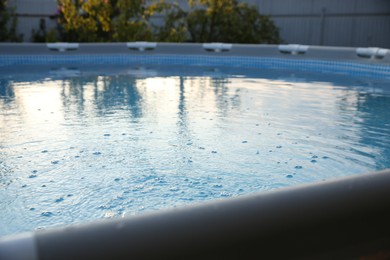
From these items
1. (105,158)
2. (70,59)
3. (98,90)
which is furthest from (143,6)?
(105,158)

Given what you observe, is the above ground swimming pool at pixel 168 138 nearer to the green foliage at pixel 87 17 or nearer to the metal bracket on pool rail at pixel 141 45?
the metal bracket on pool rail at pixel 141 45

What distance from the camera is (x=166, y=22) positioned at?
1152cm

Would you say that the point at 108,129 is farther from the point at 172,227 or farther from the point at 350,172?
the point at 172,227

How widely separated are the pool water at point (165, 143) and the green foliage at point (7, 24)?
5.14 m

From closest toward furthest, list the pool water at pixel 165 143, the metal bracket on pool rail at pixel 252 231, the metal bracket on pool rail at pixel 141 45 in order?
1. the metal bracket on pool rail at pixel 252 231
2. the pool water at pixel 165 143
3. the metal bracket on pool rail at pixel 141 45

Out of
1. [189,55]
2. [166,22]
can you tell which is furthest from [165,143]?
[166,22]

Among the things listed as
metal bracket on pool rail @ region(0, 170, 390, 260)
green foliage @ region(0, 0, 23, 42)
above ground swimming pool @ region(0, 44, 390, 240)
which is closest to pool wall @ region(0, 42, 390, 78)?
above ground swimming pool @ region(0, 44, 390, 240)

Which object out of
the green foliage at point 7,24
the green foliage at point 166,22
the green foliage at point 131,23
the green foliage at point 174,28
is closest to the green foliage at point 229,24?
the green foliage at point 166,22

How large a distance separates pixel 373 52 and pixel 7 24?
9192 mm

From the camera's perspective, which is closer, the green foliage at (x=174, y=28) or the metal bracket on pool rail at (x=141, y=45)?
the metal bracket on pool rail at (x=141, y=45)

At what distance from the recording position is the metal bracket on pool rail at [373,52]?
26.6 ft

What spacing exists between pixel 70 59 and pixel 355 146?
7.73 meters

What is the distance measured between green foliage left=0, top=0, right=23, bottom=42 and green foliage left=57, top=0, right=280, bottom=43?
1.24 metres

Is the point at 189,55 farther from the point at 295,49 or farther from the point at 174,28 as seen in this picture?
the point at 295,49
